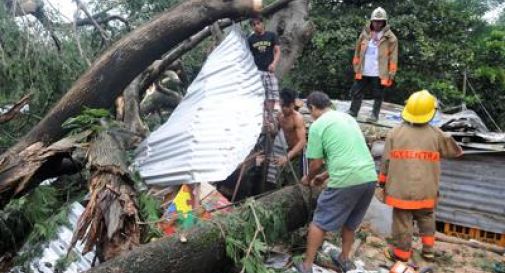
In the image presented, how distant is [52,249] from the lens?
3.61m

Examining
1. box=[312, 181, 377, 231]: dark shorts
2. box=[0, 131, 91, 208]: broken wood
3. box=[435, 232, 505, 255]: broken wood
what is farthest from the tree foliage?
box=[0, 131, 91, 208]: broken wood

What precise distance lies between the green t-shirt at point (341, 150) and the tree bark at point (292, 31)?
277 centimetres

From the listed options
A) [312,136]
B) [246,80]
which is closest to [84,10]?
[246,80]

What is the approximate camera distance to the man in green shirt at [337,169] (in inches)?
139

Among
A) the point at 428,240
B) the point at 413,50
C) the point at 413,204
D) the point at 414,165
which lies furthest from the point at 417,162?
the point at 413,50

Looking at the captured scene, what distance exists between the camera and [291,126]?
486 centimetres

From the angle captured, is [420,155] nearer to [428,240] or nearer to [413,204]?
[413,204]

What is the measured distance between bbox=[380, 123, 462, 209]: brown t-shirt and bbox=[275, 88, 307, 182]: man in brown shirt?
0.93m

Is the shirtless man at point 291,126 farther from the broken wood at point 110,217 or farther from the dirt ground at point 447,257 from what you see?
the broken wood at point 110,217

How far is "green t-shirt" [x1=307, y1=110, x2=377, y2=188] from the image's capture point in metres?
3.51

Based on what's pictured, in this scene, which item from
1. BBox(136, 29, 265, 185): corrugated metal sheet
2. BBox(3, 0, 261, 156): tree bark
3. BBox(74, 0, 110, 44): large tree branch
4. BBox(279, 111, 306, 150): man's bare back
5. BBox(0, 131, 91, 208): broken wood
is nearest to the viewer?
BBox(0, 131, 91, 208): broken wood

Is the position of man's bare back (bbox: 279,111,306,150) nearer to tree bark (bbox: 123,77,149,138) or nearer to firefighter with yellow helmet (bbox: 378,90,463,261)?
firefighter with yellow helmet (bbox: 378,90,463,261)

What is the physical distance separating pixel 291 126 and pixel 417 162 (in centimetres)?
132

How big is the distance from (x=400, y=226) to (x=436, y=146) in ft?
2.47
